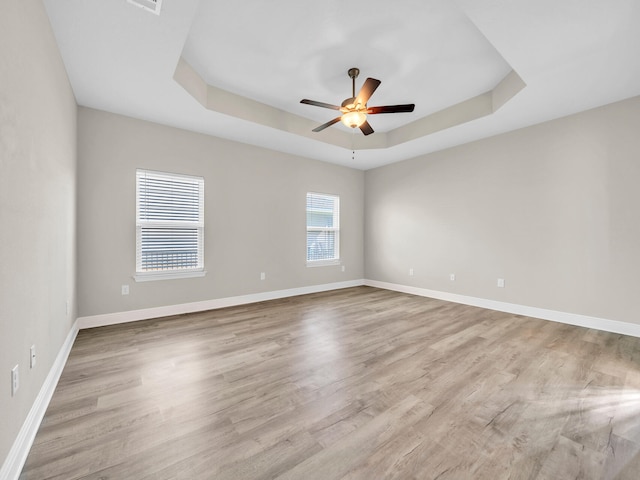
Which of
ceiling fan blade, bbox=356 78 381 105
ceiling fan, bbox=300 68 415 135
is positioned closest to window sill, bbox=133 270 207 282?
ceiling fan, bbox=300 68 415 135

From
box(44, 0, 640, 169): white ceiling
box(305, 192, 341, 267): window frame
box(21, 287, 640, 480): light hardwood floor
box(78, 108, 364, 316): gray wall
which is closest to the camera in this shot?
box(21, 287, 640, 480): light hardwood floor

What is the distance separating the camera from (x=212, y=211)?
4250mm

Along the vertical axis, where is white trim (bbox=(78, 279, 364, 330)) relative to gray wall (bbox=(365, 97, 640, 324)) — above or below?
below

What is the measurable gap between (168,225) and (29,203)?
234cm

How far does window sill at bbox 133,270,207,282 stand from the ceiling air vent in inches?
115

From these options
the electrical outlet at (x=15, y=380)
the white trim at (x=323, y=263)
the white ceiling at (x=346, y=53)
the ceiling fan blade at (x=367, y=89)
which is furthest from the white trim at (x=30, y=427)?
the white trim at (x=323, y=263)

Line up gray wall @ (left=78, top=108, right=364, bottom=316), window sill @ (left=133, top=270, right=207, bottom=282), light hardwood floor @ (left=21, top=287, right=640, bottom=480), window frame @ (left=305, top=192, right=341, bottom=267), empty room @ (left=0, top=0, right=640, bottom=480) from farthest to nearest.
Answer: window frame @ (left=305, top=192, right=341, bottom=267), window sill @ (left=133, top=270, right=207, bottom=282), gray wall @ (left=78, top=108, right=364, bottom=316), empty room @ (left=0, top=0, right=640, bottom=480), light hardwood floor @ (left=21, top=287, right=640, bottom=480)

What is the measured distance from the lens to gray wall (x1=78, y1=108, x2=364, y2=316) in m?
3.39

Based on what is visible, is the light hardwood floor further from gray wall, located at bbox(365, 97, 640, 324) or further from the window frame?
the window frame

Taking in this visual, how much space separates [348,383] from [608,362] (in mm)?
2414

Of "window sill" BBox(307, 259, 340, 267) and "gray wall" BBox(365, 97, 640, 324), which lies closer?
"gray wall" BBox(365, 97, 640, 324)

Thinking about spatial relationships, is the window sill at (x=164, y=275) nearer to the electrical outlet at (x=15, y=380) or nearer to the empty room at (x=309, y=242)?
the empty room at (x=309, y=242)

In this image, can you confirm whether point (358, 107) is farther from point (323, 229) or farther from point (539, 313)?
point (539, 313)

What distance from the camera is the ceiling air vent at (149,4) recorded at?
1.86 m
